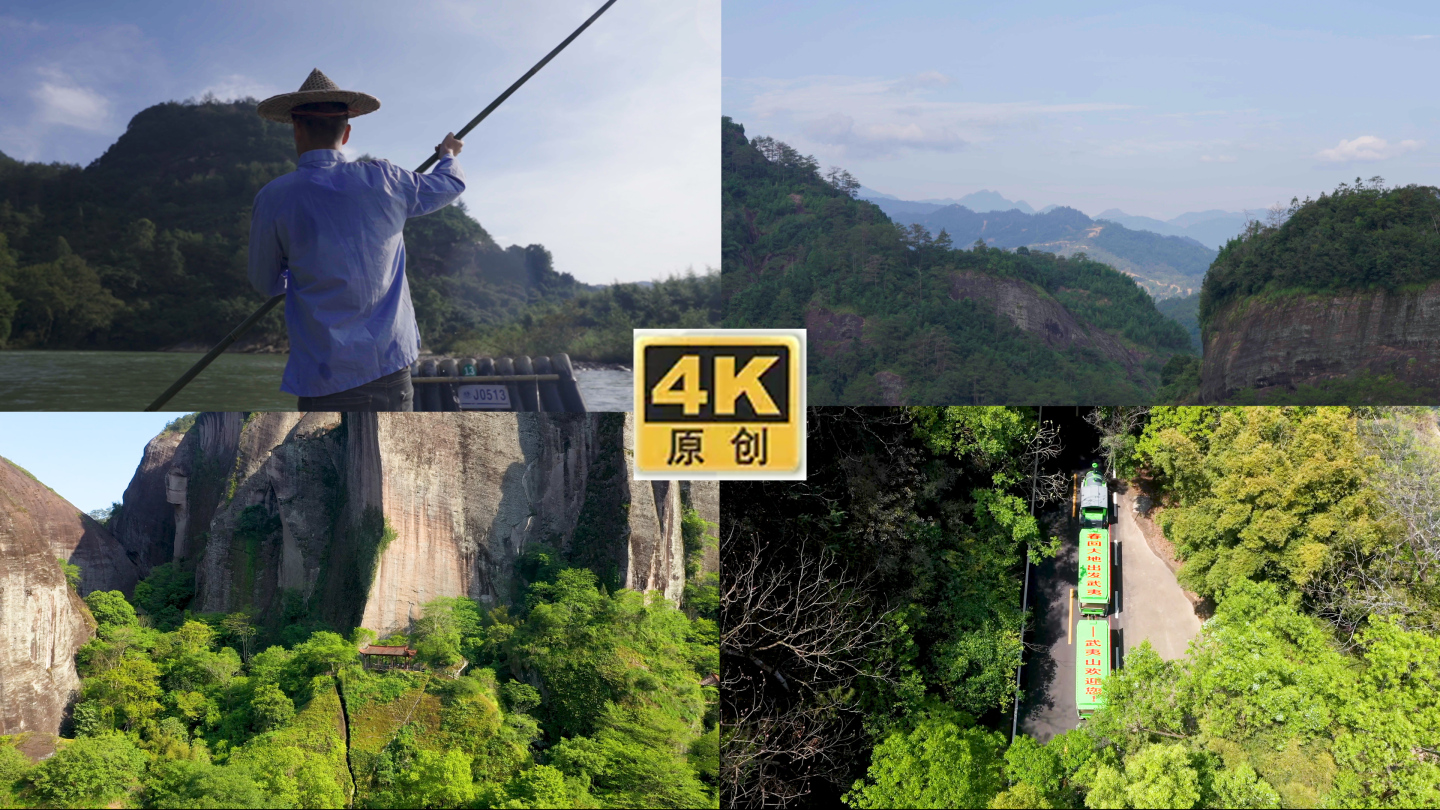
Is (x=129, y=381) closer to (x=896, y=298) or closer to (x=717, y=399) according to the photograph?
(x=717, y=399)

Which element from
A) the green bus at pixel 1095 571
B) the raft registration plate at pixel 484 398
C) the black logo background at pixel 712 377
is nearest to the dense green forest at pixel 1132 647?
the green bus at pixel 1095 571

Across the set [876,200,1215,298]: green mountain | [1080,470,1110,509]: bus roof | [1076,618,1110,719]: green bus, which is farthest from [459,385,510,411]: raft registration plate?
[876,200,1215,298]: green mountain

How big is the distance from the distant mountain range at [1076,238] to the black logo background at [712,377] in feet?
74.3

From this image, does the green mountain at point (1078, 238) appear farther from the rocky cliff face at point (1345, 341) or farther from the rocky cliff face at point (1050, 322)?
the rocky cliff face at point (1345, 341)

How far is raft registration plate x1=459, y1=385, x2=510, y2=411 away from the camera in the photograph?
6766 millimetres

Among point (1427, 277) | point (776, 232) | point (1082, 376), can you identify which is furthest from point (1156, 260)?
point (776, 232)

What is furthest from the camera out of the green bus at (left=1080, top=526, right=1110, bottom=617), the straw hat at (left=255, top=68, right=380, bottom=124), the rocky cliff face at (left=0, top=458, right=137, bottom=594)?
the green bus at (left=1080, top=526, right=1110, bottom=617)

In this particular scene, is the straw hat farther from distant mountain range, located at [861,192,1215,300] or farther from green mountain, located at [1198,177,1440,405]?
distant mountain range, located at [861,192,1215,300]

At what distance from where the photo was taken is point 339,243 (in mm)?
4414

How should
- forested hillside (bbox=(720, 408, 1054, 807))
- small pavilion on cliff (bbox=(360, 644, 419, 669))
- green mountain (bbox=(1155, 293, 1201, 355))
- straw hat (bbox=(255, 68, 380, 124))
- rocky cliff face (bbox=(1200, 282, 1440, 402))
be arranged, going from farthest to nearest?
1. green mountain (bbox=(1155, 293, 1201, 355))
2. rocky cliff face (bbox=(1200, 282, 1440, 402))
3. forested hillside (bbox=(720, 408, 1054, 807))
4. small pavilion on cliff (bbox=(360, 644, 419, 669))
5. straw hat (bbox=(255, 68, 380, 124))

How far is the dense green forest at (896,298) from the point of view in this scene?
26672 millimetres

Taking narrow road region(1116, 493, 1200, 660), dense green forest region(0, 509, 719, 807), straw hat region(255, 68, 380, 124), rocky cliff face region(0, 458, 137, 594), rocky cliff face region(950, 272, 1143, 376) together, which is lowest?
dense green forest region(0, 509, 719, 807)

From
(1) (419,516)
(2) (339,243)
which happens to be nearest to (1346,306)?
(1) (419,516)

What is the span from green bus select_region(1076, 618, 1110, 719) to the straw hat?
6.56m
